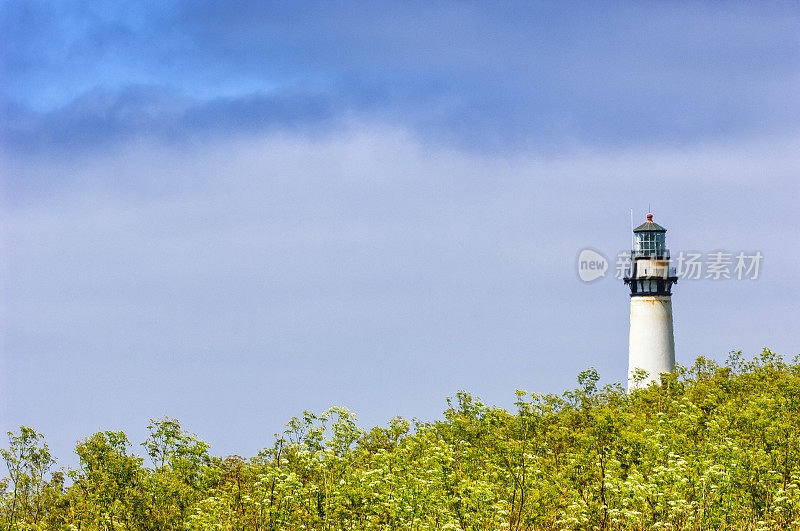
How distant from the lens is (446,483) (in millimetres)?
20875

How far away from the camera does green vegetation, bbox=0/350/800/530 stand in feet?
65.6

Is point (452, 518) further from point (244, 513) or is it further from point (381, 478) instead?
point (244, 513)

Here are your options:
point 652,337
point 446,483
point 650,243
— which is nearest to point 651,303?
point 652,337

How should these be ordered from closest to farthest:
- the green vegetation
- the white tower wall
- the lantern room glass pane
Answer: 1. the green vegetation
2. the white tower wall
3. the lantern room glass pane

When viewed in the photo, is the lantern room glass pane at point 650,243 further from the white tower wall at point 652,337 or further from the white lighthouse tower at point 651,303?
the white tower wall at point 652,337

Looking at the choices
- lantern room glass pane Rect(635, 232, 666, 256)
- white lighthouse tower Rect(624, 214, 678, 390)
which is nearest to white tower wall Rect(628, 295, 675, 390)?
white lighthouse tower Rect(624, 214, 678, 390)

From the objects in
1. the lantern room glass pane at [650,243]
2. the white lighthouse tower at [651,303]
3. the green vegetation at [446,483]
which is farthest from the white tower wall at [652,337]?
the green vegetation at [446,483]

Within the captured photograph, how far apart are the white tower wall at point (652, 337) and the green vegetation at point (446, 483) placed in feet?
68.2

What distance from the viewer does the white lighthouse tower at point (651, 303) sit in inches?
2009

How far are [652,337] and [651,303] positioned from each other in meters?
1.95

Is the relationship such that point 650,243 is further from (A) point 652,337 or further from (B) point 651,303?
(A) point 652,337

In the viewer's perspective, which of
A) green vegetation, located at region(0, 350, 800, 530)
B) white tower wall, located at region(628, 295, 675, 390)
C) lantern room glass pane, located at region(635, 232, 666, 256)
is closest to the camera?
green vegetation, located at region(0, 350, 800, 530)

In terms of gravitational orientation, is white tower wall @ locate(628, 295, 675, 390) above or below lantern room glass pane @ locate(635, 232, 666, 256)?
below

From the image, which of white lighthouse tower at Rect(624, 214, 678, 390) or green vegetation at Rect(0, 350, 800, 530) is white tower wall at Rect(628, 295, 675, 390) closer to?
white lighthouse tower at Rect(624, 214, 678, 390)
